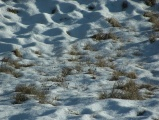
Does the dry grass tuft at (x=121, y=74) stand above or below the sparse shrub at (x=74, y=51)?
below

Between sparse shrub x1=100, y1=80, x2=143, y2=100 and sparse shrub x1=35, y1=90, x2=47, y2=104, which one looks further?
sparse shrub x1=100, y1=80, x2=143, y2=100

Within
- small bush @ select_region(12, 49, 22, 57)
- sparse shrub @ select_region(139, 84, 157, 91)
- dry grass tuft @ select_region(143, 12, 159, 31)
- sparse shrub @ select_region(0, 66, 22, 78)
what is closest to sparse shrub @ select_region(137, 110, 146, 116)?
sparse shrub @ select_region(139, 84, 157, 91)

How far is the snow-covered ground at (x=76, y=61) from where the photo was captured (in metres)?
6.75

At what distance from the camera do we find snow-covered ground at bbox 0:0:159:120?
6746mm

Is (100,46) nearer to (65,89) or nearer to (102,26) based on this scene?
(102,26)

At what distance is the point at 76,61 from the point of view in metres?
9.35

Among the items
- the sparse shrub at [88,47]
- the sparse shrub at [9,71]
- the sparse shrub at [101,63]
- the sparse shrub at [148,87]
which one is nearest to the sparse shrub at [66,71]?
the sparse shrub at [101,63]

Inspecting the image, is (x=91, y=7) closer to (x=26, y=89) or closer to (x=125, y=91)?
(x=125, y=91)

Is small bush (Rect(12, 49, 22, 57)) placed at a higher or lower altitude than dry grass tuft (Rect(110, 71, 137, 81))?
higher

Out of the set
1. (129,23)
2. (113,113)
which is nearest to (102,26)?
(129,23)

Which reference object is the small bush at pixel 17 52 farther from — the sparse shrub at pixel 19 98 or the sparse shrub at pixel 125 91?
the sparse shrub at pixel 125 91

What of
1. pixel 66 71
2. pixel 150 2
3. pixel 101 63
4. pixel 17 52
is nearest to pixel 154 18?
pixel 150 2

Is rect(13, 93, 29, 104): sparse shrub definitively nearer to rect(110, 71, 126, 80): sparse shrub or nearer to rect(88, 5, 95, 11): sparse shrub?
rect(110, 71, 126, 80): sparse shrub

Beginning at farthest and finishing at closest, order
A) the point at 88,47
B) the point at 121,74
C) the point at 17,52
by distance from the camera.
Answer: the point at 88,47
the point at 17,52
the point at 121,74
